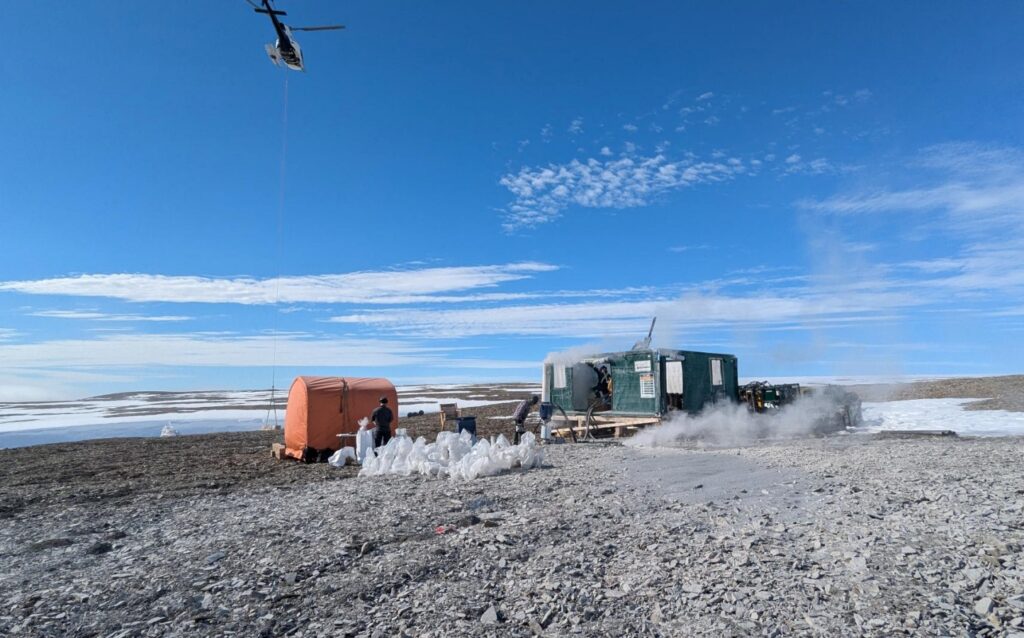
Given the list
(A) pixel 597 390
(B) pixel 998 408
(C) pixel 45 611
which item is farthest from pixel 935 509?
(B) pixel 998 408

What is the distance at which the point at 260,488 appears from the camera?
12.2 meters

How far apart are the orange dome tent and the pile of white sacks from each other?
2662mm

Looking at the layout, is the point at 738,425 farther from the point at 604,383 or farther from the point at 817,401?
the point at 817,401

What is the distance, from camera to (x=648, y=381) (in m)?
22.0

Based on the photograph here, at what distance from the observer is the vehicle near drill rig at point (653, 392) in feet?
71.1

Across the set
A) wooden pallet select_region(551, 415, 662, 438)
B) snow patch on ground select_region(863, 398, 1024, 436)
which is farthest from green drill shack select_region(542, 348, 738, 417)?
snow patch on ground select_region(863, 398, 1024, 436)

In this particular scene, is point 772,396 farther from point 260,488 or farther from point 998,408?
point 260,488

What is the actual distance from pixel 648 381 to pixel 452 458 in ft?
37.3

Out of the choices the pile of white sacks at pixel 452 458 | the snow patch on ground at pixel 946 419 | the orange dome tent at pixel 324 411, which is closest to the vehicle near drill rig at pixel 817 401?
the snow patch on ground at pixel 946 419

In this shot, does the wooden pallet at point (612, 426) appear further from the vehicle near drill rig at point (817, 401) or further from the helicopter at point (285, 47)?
the helicopter at point (285, 47)

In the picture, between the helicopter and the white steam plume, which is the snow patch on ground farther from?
the helicopter

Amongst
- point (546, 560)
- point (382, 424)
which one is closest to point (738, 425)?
point (382, 424)

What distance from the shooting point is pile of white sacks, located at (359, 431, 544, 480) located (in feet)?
39.9

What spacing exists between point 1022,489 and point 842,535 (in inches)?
162
